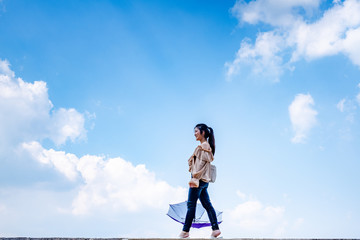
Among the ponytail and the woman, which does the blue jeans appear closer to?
the woman

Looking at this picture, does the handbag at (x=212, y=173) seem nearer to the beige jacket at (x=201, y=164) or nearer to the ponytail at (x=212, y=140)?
the beige jacket at (x=201, y=164)

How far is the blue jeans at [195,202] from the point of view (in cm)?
614

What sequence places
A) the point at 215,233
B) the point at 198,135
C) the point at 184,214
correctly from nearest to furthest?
1. the point at 215,233
2. the point at 198,135
3. the point at 184,214

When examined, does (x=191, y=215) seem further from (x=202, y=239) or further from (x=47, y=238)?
(x=47, y=238)

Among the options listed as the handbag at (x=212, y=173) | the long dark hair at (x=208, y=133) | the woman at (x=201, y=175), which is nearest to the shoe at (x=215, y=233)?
the woman at (x=201, y=175)

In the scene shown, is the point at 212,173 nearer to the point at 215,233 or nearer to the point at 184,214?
the point at 215,233

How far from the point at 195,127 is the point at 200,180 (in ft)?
3.27

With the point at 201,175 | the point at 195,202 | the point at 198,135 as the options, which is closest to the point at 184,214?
the point at 195,202

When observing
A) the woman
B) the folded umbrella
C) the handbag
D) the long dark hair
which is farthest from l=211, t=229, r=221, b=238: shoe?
the folded umbrella

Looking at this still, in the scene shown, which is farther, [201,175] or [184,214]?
[184,214]

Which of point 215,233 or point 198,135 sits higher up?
point 198,135

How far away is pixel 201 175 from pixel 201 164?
0.20 meters

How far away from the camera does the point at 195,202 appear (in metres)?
6.18

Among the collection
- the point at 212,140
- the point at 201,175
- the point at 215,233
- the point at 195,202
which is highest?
the point at 212,140
